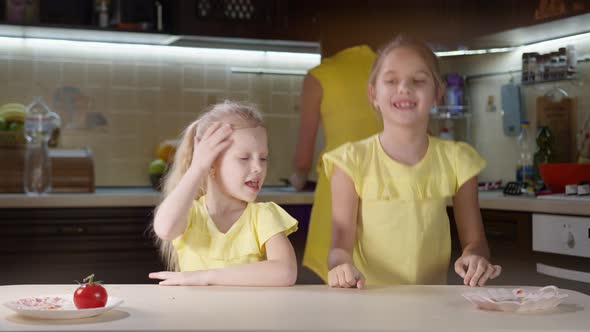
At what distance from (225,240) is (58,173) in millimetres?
1726

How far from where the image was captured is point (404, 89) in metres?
1.86

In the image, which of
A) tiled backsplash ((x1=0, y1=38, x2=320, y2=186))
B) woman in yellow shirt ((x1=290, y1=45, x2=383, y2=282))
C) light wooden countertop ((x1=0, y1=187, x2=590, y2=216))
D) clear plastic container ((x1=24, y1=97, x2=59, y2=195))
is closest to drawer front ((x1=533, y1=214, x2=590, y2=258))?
light wooden countertop ((x1=0, y1=187, x2=590, y2=216))

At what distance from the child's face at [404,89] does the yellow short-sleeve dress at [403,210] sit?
106mm

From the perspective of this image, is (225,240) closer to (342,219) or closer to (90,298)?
(342,219)

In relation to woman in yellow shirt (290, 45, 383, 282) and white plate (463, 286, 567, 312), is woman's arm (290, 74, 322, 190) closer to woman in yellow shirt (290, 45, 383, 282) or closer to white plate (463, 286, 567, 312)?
woman in yellow shirt (290, 45, 383, 282)

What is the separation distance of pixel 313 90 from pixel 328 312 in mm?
1512

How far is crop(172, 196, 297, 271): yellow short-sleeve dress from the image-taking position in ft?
5.65

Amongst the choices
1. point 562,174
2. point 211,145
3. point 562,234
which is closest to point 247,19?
point 562,174

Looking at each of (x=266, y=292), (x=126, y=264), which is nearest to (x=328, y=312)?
(x=266, y=292)

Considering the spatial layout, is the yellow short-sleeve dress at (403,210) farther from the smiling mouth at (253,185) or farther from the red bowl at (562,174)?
the red bowl at (562,174)

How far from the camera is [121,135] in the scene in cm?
386

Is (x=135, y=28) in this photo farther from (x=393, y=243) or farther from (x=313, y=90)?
(x=393, y=243)

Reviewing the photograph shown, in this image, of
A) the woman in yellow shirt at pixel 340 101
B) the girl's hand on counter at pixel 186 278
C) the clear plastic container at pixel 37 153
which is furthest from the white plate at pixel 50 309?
the clear plastic container at pixel 37 153

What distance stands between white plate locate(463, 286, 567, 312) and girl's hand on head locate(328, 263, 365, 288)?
0.71 feet
